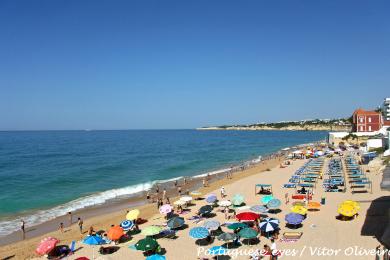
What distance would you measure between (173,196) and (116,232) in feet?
53.3

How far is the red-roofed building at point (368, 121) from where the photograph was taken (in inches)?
3004

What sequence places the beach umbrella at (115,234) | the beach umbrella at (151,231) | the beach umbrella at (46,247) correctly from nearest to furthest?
the beach umbrella at (46,247) → the beach umbrella at (151,231) → the beach umbrella at (115,234)

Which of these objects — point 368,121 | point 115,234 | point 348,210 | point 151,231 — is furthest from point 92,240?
point 368,121

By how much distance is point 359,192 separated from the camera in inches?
1120

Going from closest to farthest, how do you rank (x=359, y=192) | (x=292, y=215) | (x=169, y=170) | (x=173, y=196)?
(x=292, y=215) < (x=359, y=192) < (x=173, y=196) < (x=169, y=170)

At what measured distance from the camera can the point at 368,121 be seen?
7694cm

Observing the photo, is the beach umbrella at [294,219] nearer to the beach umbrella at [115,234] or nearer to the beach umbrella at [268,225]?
the beach umbrella at [268,225]

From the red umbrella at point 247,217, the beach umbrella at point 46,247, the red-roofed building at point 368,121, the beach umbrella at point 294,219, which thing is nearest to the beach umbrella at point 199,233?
the red umbrella at point 247,217

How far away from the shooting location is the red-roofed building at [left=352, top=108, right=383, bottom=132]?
250 ft

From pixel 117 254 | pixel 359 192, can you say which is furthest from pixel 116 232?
pixel 359 192

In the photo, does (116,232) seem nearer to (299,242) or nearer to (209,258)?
(209,258)

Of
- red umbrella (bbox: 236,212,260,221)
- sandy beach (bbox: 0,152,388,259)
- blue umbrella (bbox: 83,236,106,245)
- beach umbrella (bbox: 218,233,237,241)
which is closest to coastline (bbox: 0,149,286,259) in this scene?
sandy beach (bbox: 0,152,388,259)

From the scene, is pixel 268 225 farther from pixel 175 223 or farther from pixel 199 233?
pixel 175 223

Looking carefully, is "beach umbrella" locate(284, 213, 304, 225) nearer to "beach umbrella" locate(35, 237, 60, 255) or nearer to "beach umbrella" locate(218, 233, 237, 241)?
"beach umbrella" locate(218, 233, 237, 241)
